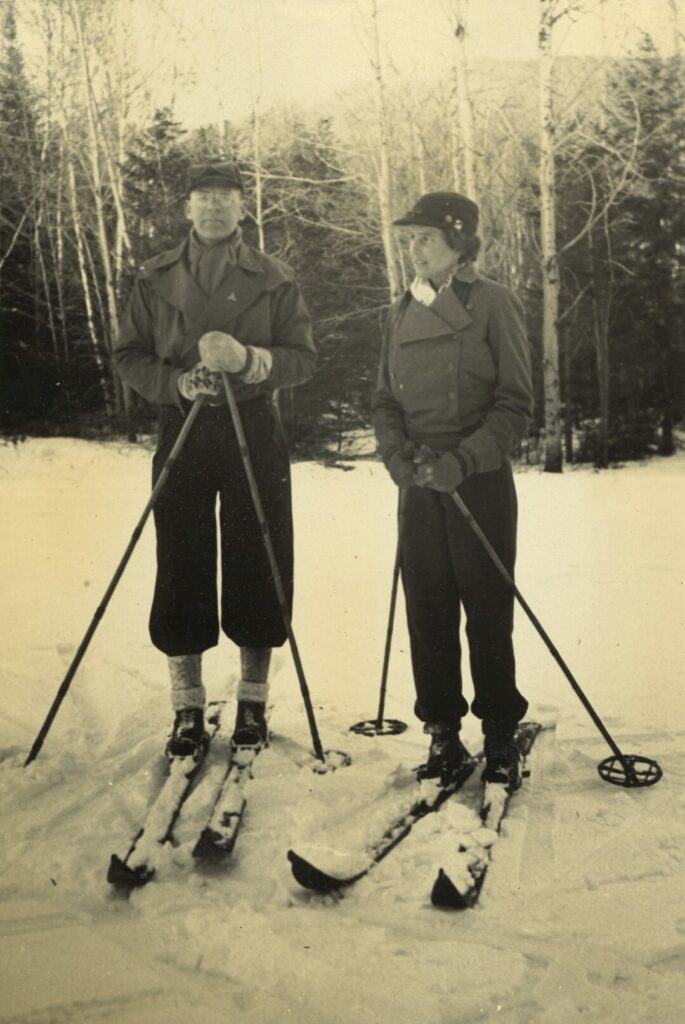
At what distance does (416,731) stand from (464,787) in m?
0.42

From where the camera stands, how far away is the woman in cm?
271

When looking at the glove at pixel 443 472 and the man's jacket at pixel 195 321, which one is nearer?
the glove at pixel 443 472

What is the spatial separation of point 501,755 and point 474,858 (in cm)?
51

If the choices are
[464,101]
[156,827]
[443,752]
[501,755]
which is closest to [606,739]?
[501,755]

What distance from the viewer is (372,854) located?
2359mm

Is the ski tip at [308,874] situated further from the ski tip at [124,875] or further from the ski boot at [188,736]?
the ski boot at [188,736]

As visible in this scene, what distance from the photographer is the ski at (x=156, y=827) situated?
224 centimetres

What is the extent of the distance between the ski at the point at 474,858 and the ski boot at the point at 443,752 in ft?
0.48

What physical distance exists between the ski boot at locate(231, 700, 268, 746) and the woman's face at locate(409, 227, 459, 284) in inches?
60.8

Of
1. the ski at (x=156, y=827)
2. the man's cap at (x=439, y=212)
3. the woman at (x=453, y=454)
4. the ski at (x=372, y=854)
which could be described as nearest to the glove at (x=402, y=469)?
the woman at (x=453, y=454)

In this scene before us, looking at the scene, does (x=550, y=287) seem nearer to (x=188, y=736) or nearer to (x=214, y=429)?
(x=214, y=429)

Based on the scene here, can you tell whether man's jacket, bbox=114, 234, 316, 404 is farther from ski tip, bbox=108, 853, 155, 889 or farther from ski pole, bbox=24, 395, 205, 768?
ski tip, bbox=108, 853, 155, 889

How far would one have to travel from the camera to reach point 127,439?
3279 millimetres

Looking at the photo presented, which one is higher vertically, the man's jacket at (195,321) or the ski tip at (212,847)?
the man's jacket at (195,321)
